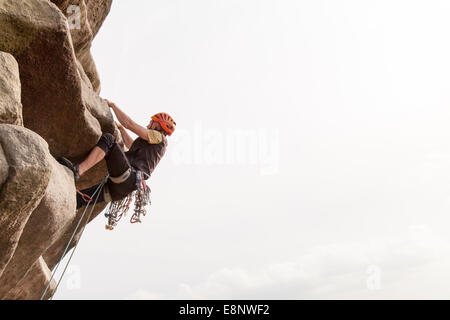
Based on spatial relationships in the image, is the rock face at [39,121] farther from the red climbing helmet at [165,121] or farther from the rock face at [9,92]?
the red climbing helmet at [165,121]

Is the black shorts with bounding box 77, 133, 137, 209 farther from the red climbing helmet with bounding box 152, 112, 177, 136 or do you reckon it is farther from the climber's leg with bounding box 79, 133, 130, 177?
the red climbing helmet with bounding box 152, 112, 177, 136

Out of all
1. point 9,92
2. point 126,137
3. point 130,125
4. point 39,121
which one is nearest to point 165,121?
point 130,125

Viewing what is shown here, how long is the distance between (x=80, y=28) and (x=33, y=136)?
11.9 ft

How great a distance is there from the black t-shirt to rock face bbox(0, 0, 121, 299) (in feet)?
2.16

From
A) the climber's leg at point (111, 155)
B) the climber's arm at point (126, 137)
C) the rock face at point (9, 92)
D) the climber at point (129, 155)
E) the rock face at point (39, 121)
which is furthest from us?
the climber's arm at point (126, 137)

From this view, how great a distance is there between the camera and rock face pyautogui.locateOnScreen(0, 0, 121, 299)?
3918mm

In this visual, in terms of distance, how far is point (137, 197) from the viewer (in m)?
7.18

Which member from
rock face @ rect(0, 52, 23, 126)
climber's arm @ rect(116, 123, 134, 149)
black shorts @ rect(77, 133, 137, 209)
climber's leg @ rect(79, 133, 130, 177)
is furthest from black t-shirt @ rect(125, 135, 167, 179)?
rock face @ rect(0, 52, 23, 126)

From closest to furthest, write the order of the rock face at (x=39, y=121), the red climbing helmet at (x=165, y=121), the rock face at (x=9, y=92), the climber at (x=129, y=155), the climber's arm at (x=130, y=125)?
the rock face at (x=39, y=121) < the rock face at (x=9, y=92) < the climber at (x=129, y=155) < the climber's arm at (x=130, y=125) < the red climbing helmet at (x=165, y=121)

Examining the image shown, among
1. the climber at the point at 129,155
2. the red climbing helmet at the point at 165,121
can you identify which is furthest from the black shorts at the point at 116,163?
the red climbing helmet at the point at 165,121

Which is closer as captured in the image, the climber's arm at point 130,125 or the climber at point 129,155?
the climber at point 129,155

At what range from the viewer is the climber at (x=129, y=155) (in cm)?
645
